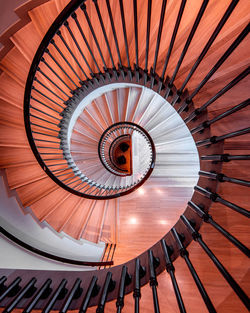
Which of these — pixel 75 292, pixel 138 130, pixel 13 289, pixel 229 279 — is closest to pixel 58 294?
pixel 75 292

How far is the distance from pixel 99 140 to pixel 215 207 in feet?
17.8

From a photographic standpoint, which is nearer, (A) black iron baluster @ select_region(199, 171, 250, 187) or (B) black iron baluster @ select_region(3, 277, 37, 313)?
(A) black iron baluster @ select_region(199, 171, 250, 187)

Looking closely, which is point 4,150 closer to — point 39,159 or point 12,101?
point 39,159

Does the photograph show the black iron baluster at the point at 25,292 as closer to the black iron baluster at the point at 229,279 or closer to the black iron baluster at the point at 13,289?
the black iron baluster at the point at 13,289

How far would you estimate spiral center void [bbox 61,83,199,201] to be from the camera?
168 inches

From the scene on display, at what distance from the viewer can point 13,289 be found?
1493 mm

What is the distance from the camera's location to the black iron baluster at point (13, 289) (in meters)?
1.45

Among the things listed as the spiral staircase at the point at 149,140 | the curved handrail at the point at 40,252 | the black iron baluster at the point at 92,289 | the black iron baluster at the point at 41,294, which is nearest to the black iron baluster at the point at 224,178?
the spiral staircase at the point at 149,140

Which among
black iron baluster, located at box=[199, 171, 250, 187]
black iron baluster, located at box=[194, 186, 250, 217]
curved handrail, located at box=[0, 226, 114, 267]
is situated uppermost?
black iron baluster, located at box=[199, 171, 250, 187]

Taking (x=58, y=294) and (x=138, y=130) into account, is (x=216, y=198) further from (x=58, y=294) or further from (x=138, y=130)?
(x=138, y=130)

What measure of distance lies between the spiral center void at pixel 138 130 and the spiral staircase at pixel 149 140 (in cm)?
4

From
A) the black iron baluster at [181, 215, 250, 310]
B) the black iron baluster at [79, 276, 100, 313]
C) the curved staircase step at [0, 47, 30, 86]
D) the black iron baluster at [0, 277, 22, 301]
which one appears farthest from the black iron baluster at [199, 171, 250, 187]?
the curved staircase step at [0, 47, 30, 86]

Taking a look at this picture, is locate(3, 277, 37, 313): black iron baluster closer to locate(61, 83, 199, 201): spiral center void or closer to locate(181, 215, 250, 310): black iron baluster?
locate(181, 215, 250, 310): black iron baluster

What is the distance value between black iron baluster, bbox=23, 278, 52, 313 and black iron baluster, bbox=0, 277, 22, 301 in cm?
22
